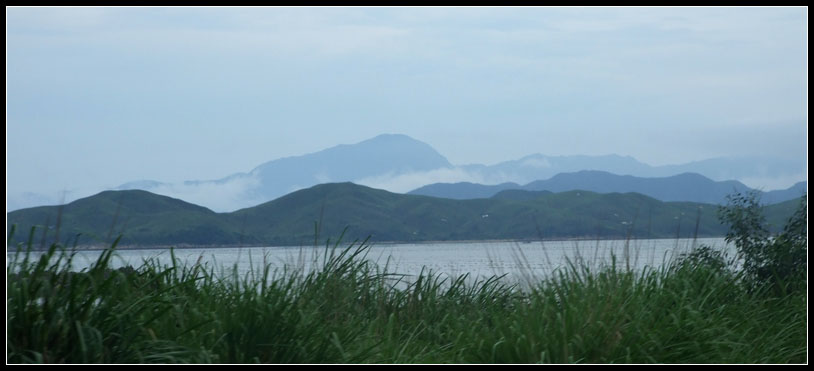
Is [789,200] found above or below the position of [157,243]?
above

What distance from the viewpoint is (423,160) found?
7.98 metres

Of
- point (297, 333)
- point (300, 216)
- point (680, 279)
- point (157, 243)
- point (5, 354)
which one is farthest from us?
point (300, 216)

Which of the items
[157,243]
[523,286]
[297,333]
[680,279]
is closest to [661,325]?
[680,279]

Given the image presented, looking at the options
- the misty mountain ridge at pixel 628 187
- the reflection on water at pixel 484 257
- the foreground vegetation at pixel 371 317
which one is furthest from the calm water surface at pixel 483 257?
the misty mountain ridge at pixel 628 187

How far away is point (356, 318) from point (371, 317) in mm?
464

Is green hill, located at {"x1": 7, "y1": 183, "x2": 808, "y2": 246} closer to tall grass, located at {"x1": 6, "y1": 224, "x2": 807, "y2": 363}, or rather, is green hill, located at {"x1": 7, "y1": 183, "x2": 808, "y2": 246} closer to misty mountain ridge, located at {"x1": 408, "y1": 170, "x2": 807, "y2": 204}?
misty mountain ridge, located at {"x1": 408, "y1": 170, "x2": 807, "y2": 204}

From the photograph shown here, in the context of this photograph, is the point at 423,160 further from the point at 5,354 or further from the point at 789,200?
the point at 5,354

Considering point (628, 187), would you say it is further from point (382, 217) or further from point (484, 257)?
→ point (382, 217)

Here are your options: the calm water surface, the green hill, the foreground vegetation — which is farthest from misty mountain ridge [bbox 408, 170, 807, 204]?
the foreground vegetation

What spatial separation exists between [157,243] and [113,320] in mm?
2879

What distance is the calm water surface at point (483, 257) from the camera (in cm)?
529

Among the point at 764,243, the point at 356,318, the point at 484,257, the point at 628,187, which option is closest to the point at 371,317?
the point at 356,318

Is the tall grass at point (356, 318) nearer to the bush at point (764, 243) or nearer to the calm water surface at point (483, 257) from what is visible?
the calm water surface at point (483, 257)
